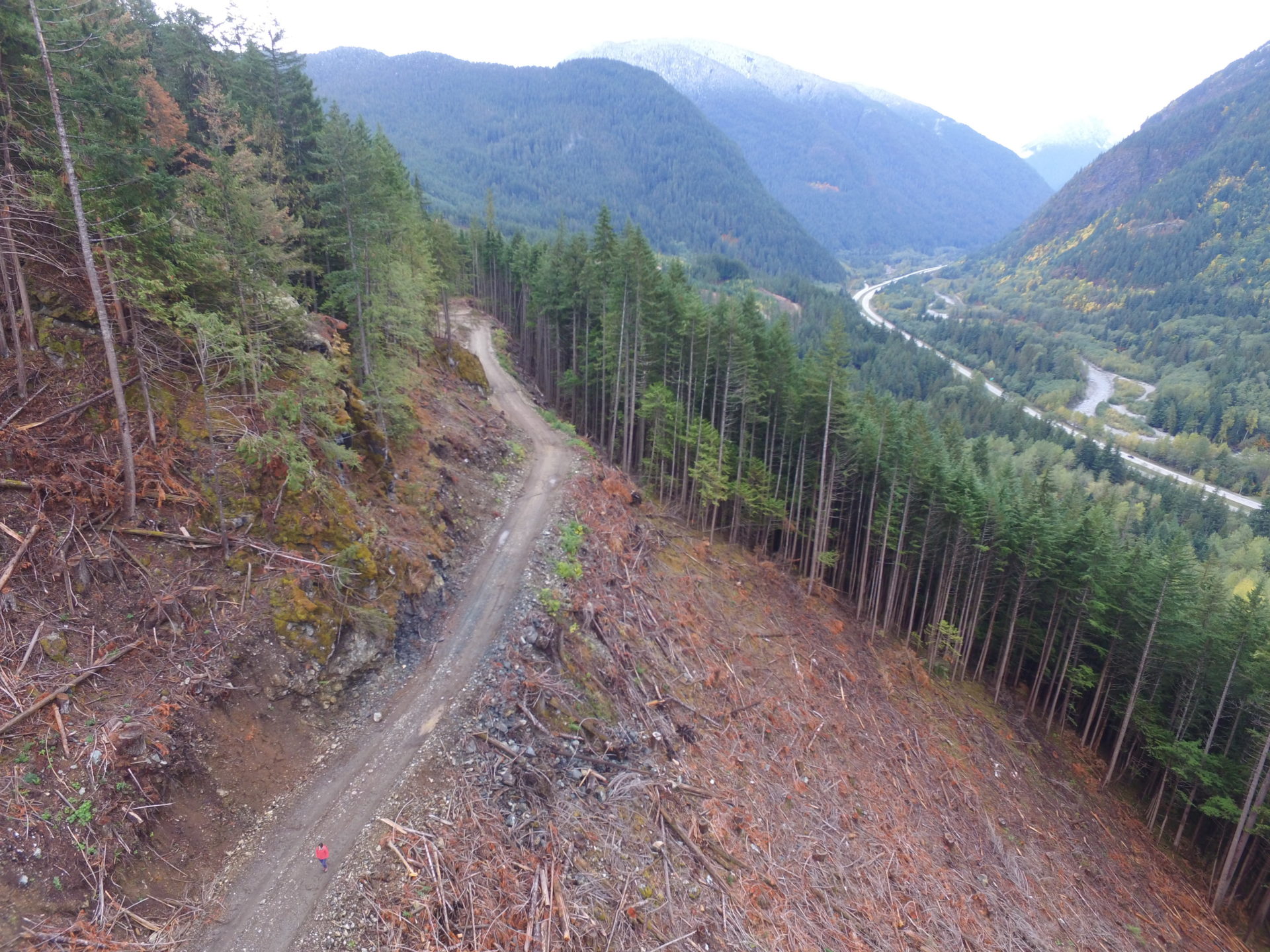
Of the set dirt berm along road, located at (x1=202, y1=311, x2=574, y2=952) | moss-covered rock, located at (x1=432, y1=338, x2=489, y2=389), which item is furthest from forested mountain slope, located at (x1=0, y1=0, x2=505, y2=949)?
moss-covered rock, located at (x1=432, y1=338, x2=489, y2=389)

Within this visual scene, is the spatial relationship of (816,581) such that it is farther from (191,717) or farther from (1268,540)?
(1268,540)

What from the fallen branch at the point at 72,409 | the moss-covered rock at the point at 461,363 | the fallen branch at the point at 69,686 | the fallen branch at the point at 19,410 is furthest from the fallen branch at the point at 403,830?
the moss-covered rock at the point at 461,363

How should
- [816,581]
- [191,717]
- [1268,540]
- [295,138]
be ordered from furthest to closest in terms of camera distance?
[1268,540] < [816,581] < [295,138] < [191,717]

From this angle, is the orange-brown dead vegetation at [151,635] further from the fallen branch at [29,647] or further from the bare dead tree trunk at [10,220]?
the bare dead tree trunk at [10,220]

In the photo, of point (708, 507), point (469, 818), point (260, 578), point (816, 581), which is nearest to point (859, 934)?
point (469, 818)

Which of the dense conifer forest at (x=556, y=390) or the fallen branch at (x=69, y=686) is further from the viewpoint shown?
the dense conifer forest at (x=556, y=390)

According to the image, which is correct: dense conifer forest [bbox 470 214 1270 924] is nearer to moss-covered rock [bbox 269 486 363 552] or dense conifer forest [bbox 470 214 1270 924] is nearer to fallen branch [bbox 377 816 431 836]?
moss-covered rock [bbox 269 486 363 552]
